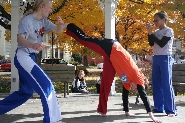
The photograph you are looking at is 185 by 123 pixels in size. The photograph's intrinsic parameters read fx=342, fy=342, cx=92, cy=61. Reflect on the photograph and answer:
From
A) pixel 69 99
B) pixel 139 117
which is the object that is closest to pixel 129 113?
pixel 139 117

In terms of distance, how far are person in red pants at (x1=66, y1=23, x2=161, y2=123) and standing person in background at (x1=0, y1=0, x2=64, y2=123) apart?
910 mm

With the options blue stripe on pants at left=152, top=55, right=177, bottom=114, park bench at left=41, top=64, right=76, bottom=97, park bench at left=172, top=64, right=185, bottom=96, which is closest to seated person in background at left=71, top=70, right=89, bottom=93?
park bench at left=41, top=64, right=76, bottom=97

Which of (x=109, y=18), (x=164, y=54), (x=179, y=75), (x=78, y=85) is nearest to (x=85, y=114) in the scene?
(x=164, y=54)

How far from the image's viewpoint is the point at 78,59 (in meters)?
56.8

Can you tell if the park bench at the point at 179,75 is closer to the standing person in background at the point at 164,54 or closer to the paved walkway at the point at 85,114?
the paved walkway at the point at 85,114

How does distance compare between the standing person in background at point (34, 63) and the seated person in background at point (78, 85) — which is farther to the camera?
the seated person in background at point (78, 85)

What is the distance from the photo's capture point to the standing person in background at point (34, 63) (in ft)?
14.9

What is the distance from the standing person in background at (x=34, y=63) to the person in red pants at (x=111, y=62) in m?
0.91

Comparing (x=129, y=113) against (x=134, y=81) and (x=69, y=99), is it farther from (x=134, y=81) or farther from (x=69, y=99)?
(x=69, y=99)

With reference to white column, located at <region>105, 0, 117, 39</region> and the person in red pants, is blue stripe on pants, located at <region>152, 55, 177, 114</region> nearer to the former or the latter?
the person in red pants

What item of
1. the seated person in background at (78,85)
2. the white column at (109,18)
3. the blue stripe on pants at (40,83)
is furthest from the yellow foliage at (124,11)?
the blue stripe on pants at (40,83)

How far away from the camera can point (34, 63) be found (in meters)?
4.63

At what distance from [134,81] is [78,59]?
51.5 metres

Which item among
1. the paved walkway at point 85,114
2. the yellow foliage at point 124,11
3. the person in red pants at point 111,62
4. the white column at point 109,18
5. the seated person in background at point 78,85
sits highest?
the yellow foliage at point 124,11
